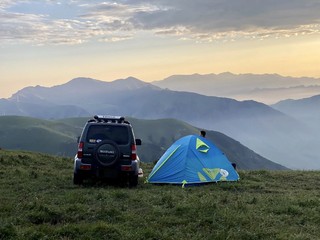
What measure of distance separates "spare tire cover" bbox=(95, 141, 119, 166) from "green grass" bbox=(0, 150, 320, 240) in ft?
4.74

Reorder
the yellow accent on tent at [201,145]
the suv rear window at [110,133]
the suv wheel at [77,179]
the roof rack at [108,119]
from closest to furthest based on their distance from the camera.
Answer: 1. the suv wheel at [77,179]
2. the suv rear window at [110,133]
3. the roof rack at [108,119]
4. the yellow accent on tent at [201,145]

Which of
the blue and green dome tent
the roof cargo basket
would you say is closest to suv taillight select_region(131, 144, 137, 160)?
the roof cargo basket

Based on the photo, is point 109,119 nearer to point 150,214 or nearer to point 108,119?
point 108,119

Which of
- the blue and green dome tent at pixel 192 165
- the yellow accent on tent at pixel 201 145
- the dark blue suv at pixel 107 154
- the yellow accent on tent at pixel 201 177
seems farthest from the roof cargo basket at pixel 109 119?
the yellow accent on tent at pixel 201 177

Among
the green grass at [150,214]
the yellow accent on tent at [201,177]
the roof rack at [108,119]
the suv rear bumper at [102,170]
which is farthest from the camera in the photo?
the yellow accent on tent at [201,177]

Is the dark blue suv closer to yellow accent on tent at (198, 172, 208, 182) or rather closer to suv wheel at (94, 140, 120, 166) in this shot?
suv wheel at (94, 140, 120, 166)

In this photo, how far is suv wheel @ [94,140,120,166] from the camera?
17.0 m

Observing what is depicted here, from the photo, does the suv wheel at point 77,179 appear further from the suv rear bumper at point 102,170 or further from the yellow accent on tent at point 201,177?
the yellow accent on tent at point 201,177

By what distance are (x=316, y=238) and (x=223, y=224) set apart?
2363mm

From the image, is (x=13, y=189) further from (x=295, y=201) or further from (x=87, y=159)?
(x=295, y=201)

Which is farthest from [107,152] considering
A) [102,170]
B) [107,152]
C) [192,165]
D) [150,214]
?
[150,214]

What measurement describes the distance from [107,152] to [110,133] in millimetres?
1336

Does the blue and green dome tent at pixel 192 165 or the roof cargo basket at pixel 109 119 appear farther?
the blue and green dome tent at pixel 192 165

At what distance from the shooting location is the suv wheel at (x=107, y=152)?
55.6ft
